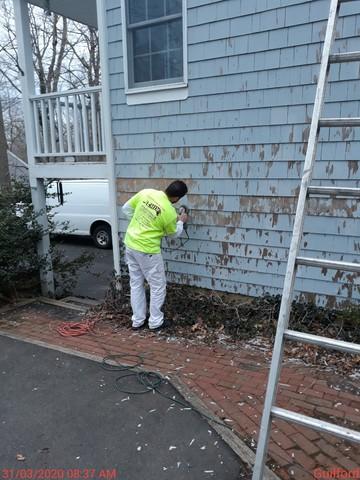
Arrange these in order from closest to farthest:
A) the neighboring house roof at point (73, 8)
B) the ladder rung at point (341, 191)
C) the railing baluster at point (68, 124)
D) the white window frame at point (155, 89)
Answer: the ladder rung at point (341, 191)
the white window frame at point (155, 89)
the railing baluster at point (68, 124)
the neighboring house roof at point (73, 8)

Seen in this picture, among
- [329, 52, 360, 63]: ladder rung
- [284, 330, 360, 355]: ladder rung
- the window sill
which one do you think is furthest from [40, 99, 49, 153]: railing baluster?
[284, 330, 360, 355]: ladder rung

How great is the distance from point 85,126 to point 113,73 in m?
0.82

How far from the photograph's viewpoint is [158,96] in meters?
4.86

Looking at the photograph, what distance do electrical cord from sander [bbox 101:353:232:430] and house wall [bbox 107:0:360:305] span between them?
60.3 inches

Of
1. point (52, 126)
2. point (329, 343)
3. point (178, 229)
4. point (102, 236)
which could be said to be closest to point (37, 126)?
point (52, 126)

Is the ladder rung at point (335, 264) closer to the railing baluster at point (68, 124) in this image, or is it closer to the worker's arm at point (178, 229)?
the worker's arm at point (178, 229)

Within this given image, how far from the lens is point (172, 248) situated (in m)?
5.20

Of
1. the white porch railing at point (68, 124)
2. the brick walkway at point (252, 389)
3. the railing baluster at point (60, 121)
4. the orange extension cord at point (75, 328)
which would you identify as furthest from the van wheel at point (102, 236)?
the brick walkway at point (252, 389)

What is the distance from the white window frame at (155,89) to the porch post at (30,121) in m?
1.72

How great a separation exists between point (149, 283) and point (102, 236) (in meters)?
7.23

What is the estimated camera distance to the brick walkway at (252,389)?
255 cm

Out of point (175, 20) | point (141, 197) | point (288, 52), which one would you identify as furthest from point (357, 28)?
point (141, 197)

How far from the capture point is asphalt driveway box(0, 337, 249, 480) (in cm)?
251

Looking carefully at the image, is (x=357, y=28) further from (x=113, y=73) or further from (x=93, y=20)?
(x=93, y=20)
